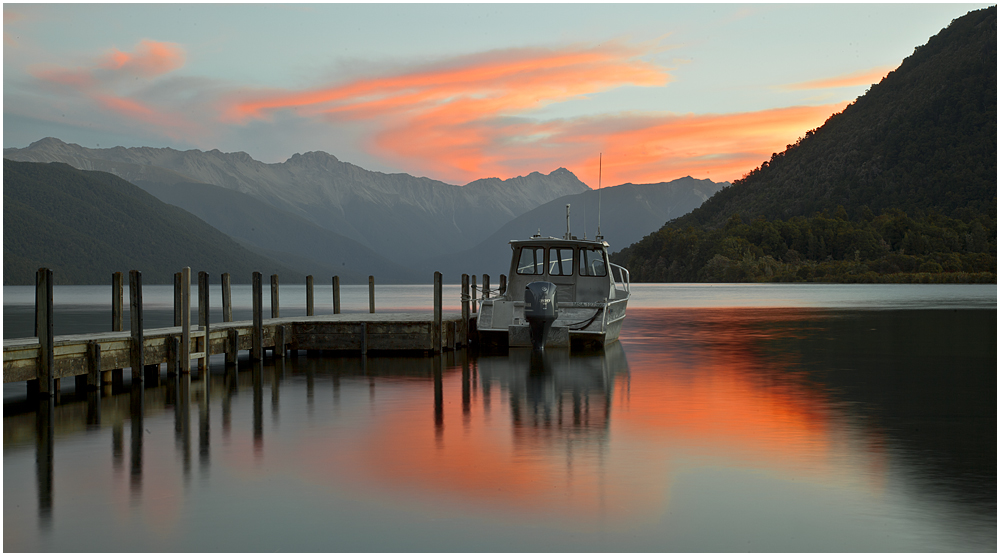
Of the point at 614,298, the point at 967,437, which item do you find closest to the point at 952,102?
the point at 614,298

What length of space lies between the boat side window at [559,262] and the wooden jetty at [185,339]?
3.02 metres

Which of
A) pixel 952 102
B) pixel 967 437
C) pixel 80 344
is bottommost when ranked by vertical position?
pixel 967 437

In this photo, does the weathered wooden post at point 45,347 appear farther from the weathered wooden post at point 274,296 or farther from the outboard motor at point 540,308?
the outboard motor at point 540,308

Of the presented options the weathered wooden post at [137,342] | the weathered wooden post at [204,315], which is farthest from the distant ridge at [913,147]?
the weathered wooden post at [137,342]

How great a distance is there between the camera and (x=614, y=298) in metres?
27.5

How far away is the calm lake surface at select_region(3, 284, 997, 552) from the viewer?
26.0ft

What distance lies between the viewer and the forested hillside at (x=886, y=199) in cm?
14512

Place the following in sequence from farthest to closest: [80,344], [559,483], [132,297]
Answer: [132,297] → [80,344] → [559,483]

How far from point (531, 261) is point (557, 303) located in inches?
81.2

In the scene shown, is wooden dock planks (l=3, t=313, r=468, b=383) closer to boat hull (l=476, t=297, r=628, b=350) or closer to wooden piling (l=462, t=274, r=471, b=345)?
wooden piling (l=462, t=274, r=471, b=345)

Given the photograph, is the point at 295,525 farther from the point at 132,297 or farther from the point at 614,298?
the point at 614,298

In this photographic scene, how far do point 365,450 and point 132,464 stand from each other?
8.97 feet

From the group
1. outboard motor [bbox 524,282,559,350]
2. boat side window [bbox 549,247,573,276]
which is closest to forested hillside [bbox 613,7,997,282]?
boat side window [bbox 549,247,573,276]

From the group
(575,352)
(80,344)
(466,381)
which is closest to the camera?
(80,344)
